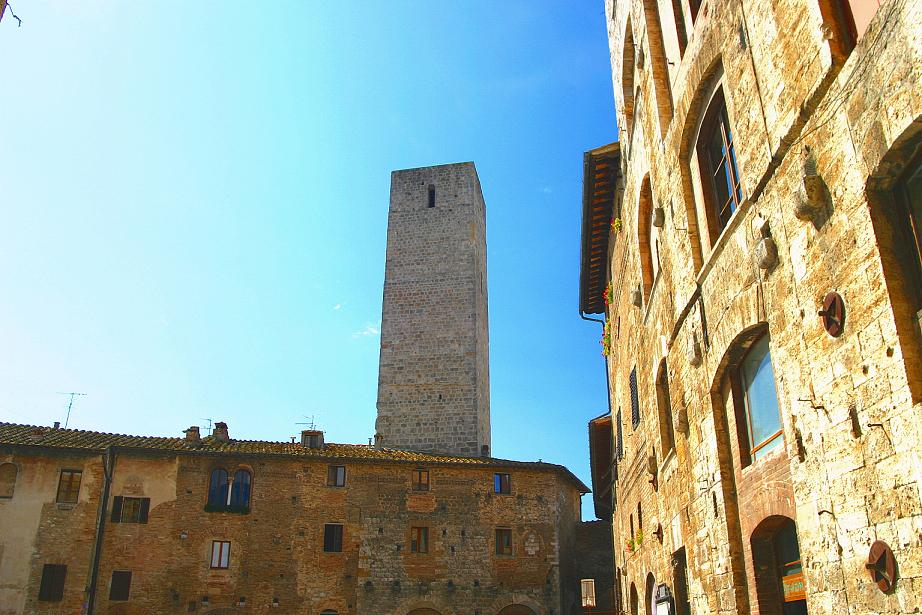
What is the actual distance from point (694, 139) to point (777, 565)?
16.9ft

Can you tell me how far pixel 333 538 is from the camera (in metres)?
26.3

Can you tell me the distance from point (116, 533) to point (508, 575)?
1343 centimetres

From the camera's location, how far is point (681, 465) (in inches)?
406

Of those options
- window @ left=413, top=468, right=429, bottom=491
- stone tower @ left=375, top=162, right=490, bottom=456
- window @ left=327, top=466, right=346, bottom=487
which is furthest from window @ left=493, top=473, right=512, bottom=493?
window @ left=327, top=466, right=346, bottom=487

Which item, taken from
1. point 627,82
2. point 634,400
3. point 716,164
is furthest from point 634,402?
point 716,164

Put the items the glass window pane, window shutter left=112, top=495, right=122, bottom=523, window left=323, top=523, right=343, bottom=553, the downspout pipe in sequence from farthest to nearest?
window left=323, top=523, right=343, bottom=553 → window shutter left=112, top=495, right=122, bottom=523 → the downspout pipe → the glass window pane

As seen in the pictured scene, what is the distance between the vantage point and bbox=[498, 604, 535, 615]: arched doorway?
26234 millimetres

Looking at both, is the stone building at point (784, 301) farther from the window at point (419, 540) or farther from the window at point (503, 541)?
the window at point (419, 540)

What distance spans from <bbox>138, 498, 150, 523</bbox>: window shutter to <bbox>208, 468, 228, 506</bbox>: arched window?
6.59ft

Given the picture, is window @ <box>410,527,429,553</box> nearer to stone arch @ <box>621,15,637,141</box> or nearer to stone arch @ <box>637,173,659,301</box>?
stone arch @ <box>637,173,659,301</box>

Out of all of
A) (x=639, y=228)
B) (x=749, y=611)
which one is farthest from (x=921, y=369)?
(x=639, y=228)

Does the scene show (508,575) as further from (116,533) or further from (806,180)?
(806,180)

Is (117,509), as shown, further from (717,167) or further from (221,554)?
(717,167)

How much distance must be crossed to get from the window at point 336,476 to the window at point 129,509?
615cm
